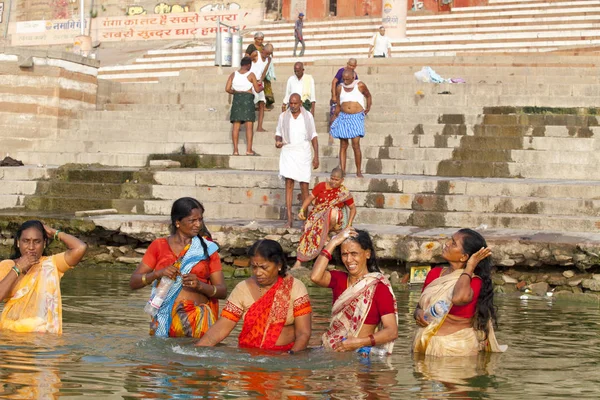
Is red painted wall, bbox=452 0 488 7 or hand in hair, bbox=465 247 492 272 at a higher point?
red painted wall, bbox=452 0 488 7

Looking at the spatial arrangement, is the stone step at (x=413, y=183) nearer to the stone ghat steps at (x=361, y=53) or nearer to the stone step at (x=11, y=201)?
the stone step at (x=11, y=201)

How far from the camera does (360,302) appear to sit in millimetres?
6406

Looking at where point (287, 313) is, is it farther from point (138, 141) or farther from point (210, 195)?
point (138, 141)

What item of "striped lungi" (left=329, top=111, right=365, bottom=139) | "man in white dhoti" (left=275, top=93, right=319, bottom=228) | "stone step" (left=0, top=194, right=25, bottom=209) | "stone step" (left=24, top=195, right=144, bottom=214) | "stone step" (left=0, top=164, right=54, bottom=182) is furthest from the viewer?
"stone step" (left=0, top=164, right=54, bottom=182)

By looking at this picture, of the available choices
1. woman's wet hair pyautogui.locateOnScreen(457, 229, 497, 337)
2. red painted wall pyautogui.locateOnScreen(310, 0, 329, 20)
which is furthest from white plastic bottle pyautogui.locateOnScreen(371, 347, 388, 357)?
red painted wall pyautogui.locateOnScreen(310, 0, 329, 20)

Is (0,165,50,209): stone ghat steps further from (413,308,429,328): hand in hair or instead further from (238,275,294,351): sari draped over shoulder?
(413,308,429,328): hand in hair

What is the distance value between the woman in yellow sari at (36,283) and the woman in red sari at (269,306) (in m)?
1.12

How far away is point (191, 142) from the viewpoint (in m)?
15.8

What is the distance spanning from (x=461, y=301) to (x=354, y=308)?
24.8 inches

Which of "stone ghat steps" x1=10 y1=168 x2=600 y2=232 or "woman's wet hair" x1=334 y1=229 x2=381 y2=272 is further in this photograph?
"stone ghat steps" x1=10 y1=168 x2=600 y2=232

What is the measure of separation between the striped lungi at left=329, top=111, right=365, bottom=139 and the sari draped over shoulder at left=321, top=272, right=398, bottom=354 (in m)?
6.64

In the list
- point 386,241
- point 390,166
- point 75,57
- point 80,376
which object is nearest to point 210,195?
point 390,166

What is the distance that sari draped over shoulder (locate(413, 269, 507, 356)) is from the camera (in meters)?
6.62

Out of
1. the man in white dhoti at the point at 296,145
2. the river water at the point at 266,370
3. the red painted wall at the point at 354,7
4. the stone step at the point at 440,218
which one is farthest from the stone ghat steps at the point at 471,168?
the red painted wall at the point at 354,7
